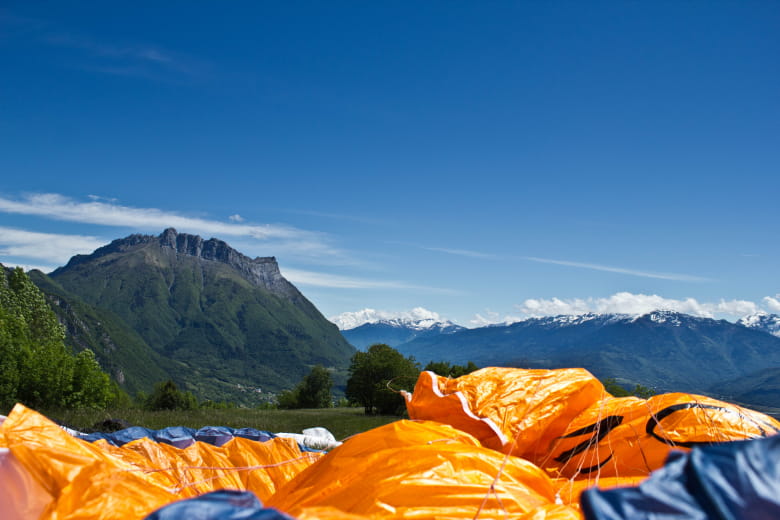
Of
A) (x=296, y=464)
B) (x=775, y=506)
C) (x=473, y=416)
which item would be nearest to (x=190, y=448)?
(x=296, y=464)

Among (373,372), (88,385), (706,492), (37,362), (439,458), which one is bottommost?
(88,385)

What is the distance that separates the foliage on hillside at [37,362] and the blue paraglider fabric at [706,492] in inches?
872

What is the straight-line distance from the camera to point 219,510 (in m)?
2.45

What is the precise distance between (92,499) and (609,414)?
207 inches

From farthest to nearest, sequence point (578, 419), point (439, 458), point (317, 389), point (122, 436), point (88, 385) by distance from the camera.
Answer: point (317, 389) < point (88, 385) < point (122, 436) < point (578, 419) < point (439, 458)

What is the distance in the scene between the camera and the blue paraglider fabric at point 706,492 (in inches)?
94.0

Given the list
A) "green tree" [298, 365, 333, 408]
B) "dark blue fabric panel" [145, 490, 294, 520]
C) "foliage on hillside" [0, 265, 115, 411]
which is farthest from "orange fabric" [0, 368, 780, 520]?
"green tree" [298, 365, 333, 408]

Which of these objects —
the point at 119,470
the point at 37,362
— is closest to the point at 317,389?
the point at 37,362

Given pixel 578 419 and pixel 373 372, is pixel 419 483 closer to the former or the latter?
pixel 578 419

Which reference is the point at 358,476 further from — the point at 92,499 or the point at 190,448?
the point at 190,448

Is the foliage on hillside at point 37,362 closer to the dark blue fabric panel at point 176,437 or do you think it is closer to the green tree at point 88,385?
the green tree at point 88,385

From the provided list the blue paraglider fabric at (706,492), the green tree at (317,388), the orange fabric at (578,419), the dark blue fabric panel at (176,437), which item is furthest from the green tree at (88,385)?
the green tree at (317,388)

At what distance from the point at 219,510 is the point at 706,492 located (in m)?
2.21

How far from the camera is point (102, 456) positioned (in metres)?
5.01
